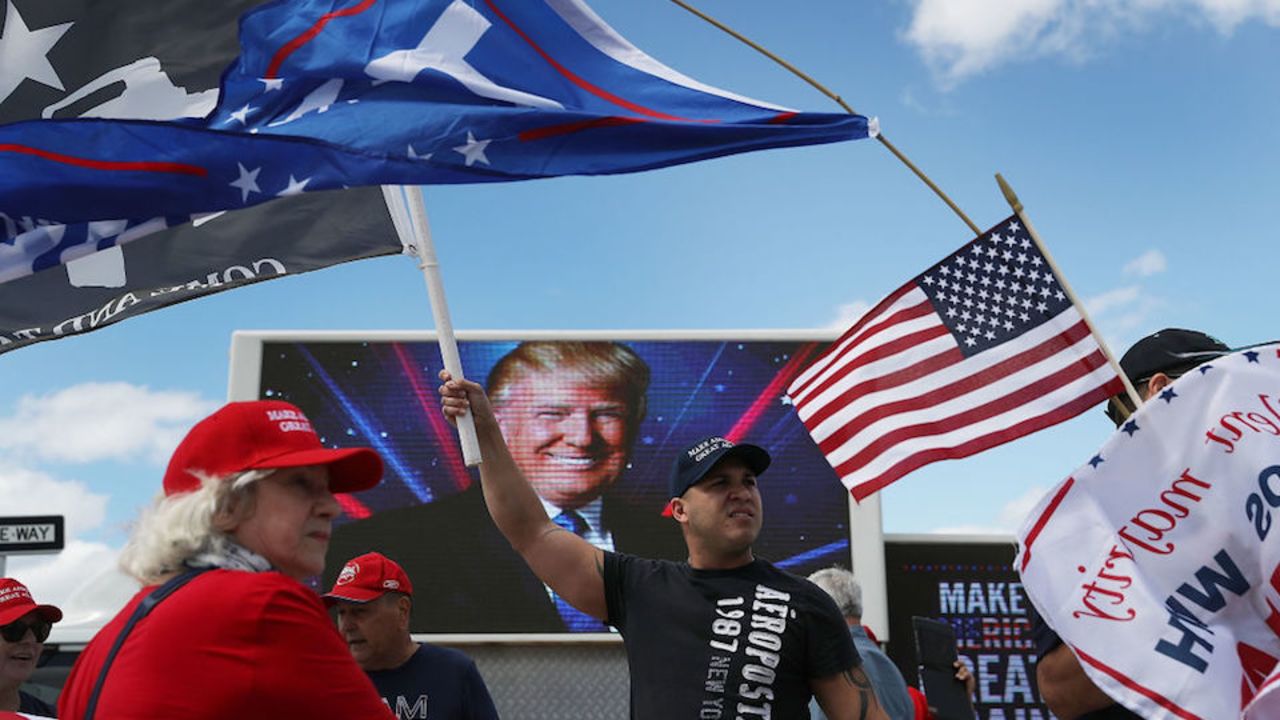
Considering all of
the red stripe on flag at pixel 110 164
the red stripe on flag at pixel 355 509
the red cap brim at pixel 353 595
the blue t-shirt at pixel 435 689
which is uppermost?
the red stripe on flag at pixel 110 164

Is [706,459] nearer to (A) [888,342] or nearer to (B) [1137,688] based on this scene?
(A) [888,342]

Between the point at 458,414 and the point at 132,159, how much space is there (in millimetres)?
1489

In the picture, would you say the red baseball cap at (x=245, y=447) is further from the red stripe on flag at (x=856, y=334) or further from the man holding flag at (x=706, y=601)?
the red stripe on flag at (x=856, y=334)

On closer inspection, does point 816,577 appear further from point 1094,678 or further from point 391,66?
point 1094,678

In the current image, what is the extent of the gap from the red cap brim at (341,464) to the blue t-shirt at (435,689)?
2379mm

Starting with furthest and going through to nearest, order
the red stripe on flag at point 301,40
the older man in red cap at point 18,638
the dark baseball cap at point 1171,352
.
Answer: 1. the older man in red cap at point 18,638
2. the red stripe on flag at point 301,40
3. the dark baseball cap at point 1171,352

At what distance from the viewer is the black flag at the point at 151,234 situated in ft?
15.3

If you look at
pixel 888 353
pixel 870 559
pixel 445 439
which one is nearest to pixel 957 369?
pixel 888 353

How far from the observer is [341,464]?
2.55 metres

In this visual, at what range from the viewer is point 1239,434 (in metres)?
2.50

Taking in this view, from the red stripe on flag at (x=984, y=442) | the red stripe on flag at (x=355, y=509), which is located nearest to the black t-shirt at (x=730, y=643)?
the red stripe on flag at (x=984, y=442)

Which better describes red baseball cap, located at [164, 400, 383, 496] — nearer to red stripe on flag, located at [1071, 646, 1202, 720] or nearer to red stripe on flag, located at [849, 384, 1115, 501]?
red stripe on flag, located at [1071, 646, 1202, 720]

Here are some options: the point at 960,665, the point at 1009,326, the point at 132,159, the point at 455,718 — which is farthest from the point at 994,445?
the point at 132,159

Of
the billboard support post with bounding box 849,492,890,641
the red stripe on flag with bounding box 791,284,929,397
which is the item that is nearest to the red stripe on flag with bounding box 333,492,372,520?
the billboard support post with bounding box 849,492,890,641
